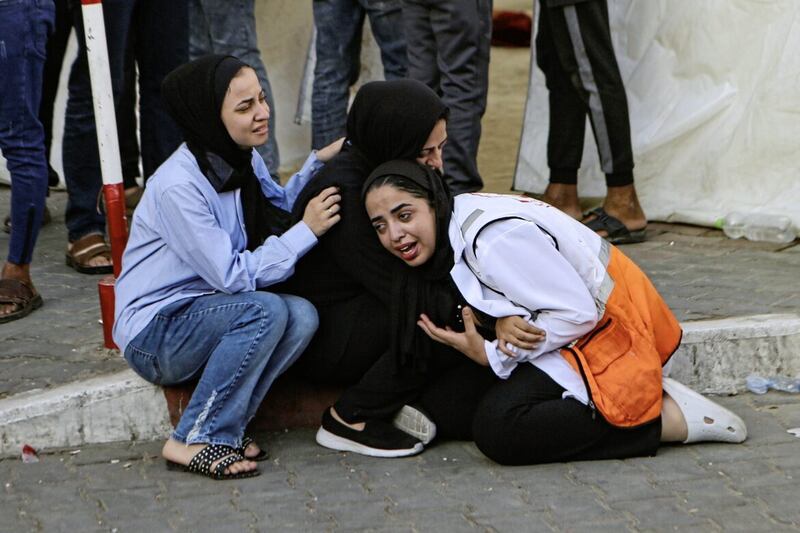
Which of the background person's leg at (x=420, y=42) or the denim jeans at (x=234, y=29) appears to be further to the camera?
the denim jeans at (x=234, y=29)

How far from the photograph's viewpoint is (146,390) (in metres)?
4.08

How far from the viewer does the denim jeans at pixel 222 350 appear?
3.84 meters

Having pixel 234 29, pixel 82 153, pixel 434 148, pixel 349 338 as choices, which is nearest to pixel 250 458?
pixel 349 338

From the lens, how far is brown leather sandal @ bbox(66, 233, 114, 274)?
5.37 meters

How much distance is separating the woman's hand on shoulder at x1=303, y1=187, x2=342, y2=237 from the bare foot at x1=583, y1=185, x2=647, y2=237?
2.02m

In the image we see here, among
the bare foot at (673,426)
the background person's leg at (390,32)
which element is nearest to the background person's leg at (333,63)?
the background person's leg at (390,32)

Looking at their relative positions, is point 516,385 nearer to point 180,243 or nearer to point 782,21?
point 180,243

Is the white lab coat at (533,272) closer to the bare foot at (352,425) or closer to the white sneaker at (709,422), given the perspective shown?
the white sneaker at (709,422)

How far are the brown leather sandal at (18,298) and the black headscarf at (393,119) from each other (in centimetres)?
154

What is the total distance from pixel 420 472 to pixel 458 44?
2.10 m

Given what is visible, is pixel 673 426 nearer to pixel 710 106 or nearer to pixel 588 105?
pixel 588 105

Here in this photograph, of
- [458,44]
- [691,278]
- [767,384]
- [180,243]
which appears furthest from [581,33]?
[180,243]

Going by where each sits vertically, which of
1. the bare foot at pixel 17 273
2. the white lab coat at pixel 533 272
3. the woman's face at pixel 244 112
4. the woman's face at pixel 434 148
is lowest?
the bare foot at pixel 17 273

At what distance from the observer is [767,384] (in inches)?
172
